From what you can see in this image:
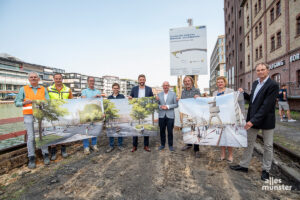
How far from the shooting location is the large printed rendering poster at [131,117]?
483 cm

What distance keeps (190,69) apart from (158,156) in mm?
3946

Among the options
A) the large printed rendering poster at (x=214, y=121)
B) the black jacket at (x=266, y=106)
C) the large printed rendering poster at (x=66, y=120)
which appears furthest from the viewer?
the large printed rendering poster at (x=66, y=120)

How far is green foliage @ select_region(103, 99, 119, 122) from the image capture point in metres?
4.80

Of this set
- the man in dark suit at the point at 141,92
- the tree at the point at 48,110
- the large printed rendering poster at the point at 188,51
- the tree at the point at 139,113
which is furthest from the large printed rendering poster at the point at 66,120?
the large printed rendering poster at the point at 188,51

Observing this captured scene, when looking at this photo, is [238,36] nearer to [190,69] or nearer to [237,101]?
[190,69]

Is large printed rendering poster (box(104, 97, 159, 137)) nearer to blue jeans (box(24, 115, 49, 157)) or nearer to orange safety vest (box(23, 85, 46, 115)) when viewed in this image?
orange safety vest (box(23, 85, 46, 115))

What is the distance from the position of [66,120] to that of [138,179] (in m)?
2.48

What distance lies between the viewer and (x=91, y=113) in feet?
Result: 15.0

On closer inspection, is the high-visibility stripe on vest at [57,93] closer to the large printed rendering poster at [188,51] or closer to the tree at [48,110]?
the tree at [48,110]

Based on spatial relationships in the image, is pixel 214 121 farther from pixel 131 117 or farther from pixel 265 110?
pixel 131 117

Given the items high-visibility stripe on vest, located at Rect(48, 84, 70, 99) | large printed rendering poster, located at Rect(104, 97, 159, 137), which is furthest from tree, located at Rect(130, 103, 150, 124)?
high-visibility stripe on vest, located at Rect(48, 84, 70, 99)

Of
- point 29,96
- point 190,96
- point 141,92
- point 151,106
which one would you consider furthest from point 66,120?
point 190,96

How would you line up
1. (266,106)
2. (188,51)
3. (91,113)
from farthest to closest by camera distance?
(188,51) < (91,113) < (266,106)

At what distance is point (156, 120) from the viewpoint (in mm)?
4914
